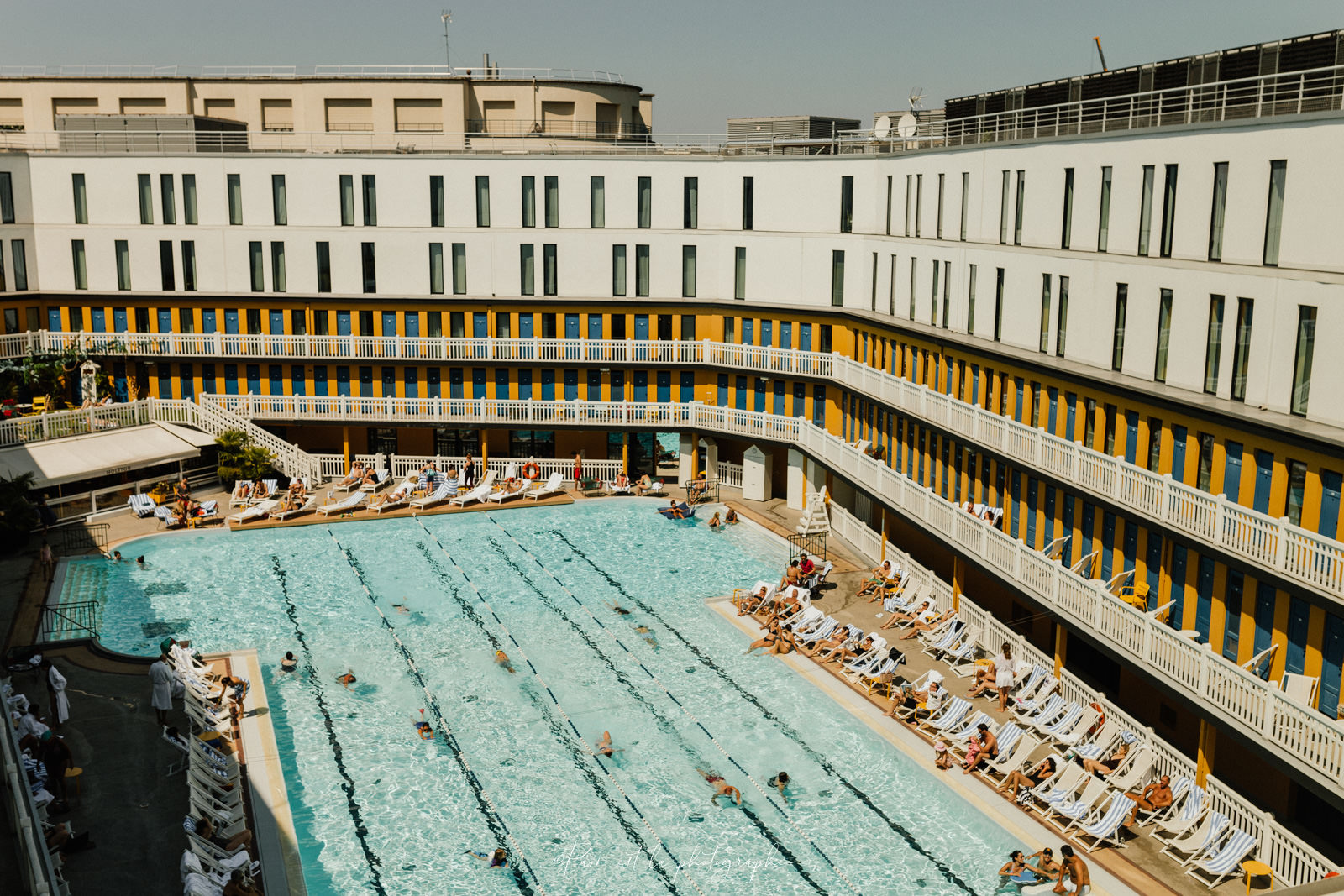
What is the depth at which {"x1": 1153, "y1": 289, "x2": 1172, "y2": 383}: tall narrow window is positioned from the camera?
79.4ft

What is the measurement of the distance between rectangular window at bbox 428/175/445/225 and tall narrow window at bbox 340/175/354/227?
122 inches

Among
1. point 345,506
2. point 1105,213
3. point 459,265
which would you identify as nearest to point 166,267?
point 459,265

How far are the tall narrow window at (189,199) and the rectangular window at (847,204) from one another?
1005 inches

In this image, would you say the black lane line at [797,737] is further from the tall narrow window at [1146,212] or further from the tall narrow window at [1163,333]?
the tall narrow window at [1146,212]

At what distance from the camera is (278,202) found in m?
47.3

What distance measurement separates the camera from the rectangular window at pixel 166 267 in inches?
1881

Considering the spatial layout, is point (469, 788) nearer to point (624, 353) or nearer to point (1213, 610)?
point (1213, 610)

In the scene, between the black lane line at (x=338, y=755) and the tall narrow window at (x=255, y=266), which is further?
the tall narrow window at (x=255, y=266)

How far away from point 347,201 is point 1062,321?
97.9ft

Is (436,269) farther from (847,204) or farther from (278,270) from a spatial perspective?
(847,204)

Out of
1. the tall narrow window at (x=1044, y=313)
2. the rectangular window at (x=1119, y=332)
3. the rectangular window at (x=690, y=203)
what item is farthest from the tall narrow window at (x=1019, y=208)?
the rectangular window at (x=690, y=203)

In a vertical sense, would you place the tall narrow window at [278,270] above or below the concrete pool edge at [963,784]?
above

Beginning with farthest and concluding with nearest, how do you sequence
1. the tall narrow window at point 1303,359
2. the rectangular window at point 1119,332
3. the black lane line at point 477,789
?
the rectangular window at point 1119,332
the black lane line at point 477,789
the tall narrow window at point 1303,359

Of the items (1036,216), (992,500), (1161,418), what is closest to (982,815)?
(1161,418)
